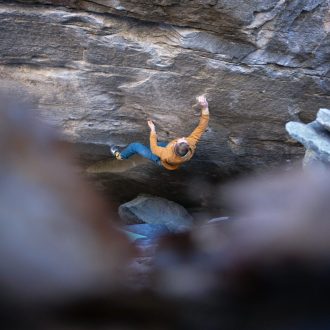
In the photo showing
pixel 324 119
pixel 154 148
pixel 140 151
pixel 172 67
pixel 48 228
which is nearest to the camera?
pixel 48 228

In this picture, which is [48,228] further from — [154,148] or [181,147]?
[154,148]

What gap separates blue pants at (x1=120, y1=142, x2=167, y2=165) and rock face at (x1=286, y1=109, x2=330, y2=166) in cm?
121

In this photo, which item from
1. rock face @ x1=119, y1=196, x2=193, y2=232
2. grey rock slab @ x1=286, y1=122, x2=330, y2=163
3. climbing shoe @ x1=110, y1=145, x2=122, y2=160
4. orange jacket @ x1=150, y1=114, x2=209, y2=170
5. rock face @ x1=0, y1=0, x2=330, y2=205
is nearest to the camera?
grey rock slab @ x1=286, y1=122, x2=330, y2=163

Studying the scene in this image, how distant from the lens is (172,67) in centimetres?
403

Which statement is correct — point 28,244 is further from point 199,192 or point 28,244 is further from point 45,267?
point 199,192

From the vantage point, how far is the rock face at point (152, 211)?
15.8 feet

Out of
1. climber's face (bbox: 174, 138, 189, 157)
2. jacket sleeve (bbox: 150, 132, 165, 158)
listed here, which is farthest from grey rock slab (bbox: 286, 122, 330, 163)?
jacket sleeve (bbox: 150, 132, 165, 158)

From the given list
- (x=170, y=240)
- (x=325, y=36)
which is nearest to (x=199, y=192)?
(x=325, y=36)

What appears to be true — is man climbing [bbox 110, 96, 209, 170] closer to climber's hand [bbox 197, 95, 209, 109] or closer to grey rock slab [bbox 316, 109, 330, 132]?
climber's hand [bbox 197, 95, 209, 109]

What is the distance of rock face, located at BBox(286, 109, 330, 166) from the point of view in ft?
11.4

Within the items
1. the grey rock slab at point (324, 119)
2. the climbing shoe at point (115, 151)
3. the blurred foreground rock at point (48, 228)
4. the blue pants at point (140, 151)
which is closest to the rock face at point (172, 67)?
the climbing shoe at point (115, 151)

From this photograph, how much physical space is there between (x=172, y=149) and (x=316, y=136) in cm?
112

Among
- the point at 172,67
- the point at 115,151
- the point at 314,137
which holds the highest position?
the point at 172,67

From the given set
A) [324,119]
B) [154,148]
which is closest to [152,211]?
[154,148]
